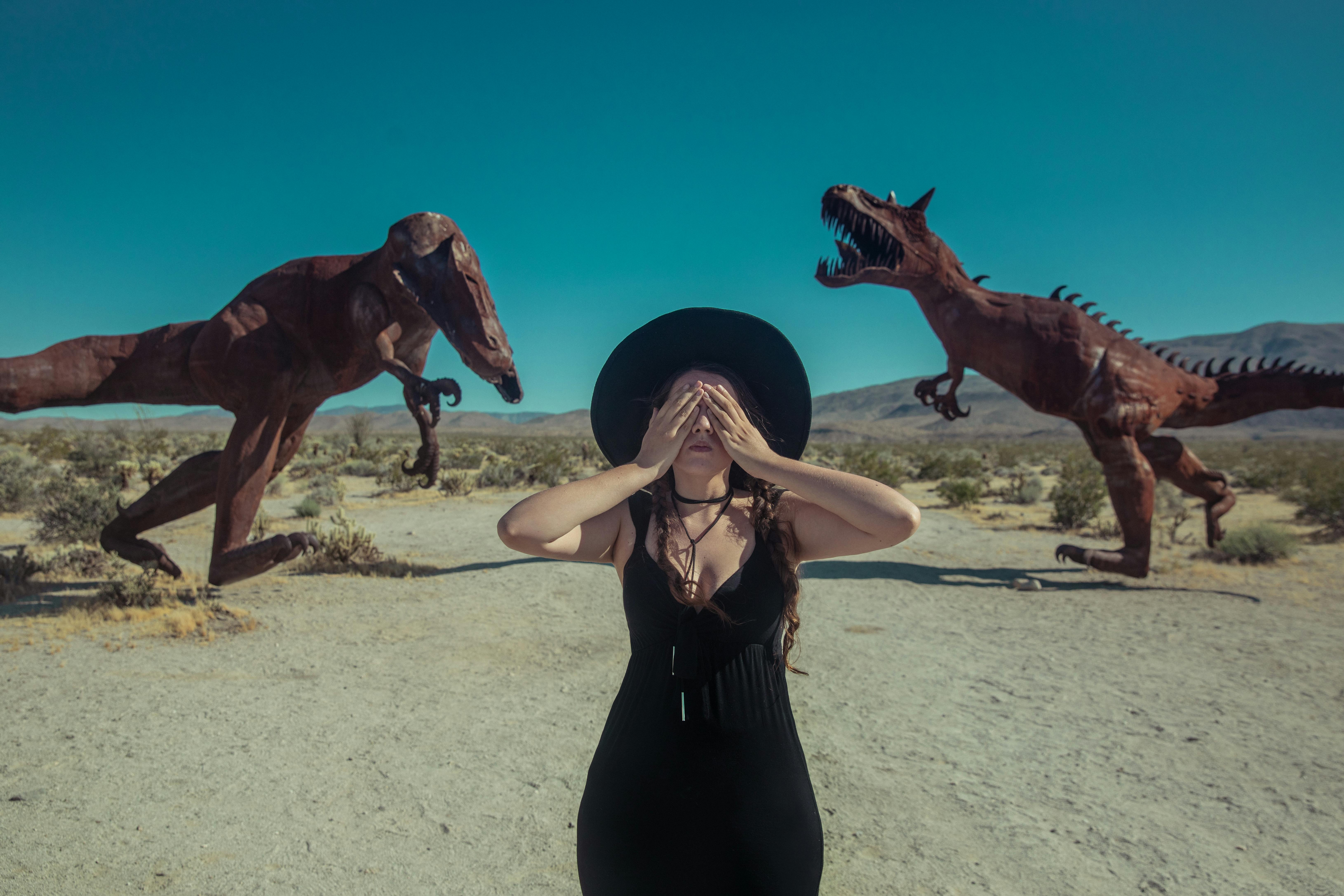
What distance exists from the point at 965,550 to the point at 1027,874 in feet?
26.6

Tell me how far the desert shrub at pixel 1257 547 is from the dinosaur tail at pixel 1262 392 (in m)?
2.15

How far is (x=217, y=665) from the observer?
4941 millimetres

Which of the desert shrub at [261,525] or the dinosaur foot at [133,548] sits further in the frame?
the desert shrub at [261,525]

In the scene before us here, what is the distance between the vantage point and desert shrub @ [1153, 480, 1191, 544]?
10.7 metres

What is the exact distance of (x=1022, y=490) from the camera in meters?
17.7

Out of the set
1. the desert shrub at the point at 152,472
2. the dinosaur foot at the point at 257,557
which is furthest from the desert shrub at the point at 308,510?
the dinosaur foot at the point at 257,557

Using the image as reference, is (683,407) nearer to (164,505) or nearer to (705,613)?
(705,613)

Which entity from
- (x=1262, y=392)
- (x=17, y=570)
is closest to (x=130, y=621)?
(x=17, y=570)

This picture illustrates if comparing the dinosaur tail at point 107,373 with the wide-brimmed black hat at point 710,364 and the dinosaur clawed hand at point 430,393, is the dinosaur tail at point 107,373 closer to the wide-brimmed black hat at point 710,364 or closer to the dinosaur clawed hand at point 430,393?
the dinosaur clawed hand at point 430,393

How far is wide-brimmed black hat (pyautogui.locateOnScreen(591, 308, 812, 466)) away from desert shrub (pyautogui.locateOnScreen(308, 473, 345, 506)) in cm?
1292

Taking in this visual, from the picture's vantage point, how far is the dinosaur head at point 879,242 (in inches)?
A: 295

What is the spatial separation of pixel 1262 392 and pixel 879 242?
4.57 meters

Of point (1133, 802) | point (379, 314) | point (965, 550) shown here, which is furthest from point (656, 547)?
point (965, 550)

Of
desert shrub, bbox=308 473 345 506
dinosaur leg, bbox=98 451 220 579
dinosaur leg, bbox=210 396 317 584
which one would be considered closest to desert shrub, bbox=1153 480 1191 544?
dinosaur leg, bbox=210 396 317 584
